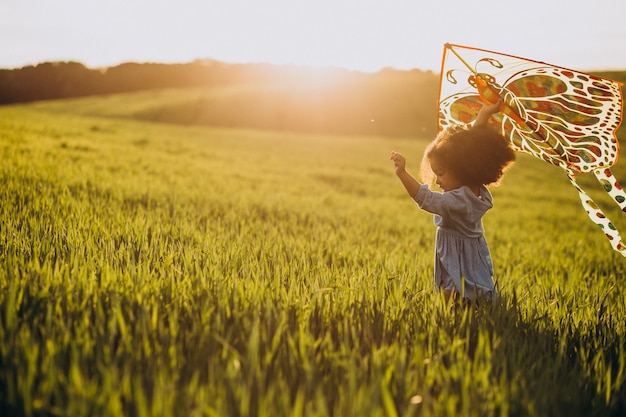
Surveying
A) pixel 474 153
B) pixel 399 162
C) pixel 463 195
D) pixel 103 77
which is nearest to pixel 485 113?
pixel 474 153

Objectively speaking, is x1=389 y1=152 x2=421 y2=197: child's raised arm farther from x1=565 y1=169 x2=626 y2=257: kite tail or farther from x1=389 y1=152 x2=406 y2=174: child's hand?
x1=565 y1=169 x2=626 y2=257: kite tail

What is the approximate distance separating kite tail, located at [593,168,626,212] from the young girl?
58 centimetres

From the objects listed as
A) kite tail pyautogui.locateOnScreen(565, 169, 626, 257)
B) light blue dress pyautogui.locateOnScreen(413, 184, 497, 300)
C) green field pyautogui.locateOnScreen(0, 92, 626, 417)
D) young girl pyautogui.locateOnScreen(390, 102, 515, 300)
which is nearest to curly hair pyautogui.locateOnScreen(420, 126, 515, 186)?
young girl pyautogui.locateOnScreen(390, 102, 515, 300)

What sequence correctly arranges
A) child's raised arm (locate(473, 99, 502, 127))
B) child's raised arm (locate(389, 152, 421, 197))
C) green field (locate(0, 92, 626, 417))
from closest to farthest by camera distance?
green field (locate(0, 92, 626, 417)) < child's raised arm (locate(389, 152, 421, 197)) < child's raised arm (locate(473, 99, 502, 127))

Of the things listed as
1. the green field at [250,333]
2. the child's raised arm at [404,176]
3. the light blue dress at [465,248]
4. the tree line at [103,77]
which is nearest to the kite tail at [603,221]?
the green field at [250,333]

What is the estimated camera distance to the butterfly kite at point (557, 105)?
2770 millimetres

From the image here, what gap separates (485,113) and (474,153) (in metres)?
0.38

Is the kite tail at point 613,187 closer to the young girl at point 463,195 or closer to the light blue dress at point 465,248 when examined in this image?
the young girl at point 463,195

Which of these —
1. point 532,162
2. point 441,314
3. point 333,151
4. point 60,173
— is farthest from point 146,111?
point 441,314

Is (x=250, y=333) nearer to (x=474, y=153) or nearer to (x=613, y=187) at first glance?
(x=474, y=153)

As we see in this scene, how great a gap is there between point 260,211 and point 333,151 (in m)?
17.1

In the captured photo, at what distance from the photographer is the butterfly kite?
2.77 m

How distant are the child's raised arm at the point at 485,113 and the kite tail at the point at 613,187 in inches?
29.8

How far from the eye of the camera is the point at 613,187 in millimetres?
2771
